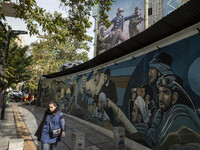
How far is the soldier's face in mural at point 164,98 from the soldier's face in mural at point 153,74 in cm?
40

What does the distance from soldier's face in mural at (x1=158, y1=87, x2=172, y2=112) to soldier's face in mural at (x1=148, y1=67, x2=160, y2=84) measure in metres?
0.40

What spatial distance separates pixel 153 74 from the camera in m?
4.79

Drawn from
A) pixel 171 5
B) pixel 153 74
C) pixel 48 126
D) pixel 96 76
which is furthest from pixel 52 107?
pixel 171 5

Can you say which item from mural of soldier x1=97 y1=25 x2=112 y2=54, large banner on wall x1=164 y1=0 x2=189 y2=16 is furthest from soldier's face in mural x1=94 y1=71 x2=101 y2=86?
mural of soldier x1=97 y1=25 x2=112 y2=54

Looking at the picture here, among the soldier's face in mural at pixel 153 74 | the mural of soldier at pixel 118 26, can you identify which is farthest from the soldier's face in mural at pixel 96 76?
the mural of soldier at pixel 118 26

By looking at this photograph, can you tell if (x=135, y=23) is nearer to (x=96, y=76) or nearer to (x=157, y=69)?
(x=96, y=76)

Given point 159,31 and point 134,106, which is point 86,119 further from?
point 159,31

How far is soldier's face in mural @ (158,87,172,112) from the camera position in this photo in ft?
13.5

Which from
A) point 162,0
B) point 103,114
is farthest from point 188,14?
point 162,0

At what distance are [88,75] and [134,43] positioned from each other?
5.03m

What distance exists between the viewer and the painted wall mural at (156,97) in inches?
141

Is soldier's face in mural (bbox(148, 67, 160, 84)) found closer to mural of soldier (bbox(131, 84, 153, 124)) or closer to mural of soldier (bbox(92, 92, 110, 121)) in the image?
mural of soldier (bbox(131, 84, 153, 124))

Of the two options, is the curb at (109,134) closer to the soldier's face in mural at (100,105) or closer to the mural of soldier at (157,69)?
the soldier's face in mural at (100,105)

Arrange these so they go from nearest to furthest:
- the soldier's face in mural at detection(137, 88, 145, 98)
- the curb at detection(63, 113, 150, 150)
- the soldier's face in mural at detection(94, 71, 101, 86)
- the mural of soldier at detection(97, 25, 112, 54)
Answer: the curb at detection(63, 113, 150, 150)
the soldier's face in mural at detection(137, 88, 145, 98)
the soldier's face in mural at detection(94, 71, 101, 86)
the mural of soldier at detection(97, 25, 112, 54)
